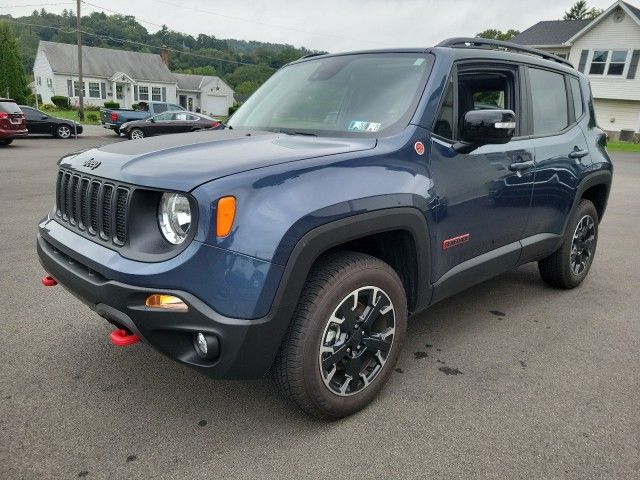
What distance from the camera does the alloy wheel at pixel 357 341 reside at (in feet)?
7.89

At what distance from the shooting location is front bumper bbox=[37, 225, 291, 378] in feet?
6.67

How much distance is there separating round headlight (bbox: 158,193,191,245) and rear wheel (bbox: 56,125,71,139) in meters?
20.0

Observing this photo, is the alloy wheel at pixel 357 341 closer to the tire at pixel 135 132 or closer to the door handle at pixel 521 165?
the door handle at pixel 521 165

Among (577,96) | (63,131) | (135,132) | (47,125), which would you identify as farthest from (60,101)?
(577,96)

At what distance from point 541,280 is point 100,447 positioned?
4.03 m

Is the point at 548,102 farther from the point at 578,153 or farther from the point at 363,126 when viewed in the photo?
the point at 363,126

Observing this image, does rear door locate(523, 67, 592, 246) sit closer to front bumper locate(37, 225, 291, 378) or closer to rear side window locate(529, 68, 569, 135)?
rear side window locate(529, 68, 569, 135)

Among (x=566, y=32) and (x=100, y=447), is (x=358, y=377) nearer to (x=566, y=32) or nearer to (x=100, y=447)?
(x=100, y=447)

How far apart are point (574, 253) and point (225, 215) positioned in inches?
140

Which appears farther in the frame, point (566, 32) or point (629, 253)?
point (566, 32)

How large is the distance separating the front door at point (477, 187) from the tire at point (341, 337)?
429 millimetres

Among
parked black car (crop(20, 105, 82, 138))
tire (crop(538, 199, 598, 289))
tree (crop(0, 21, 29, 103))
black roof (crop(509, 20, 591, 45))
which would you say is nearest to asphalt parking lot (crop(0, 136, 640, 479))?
tire (crop(538, 199, 598, 289))

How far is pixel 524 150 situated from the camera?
342 centimetres

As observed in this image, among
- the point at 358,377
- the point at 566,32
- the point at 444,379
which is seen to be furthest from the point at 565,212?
the point at 566,32
